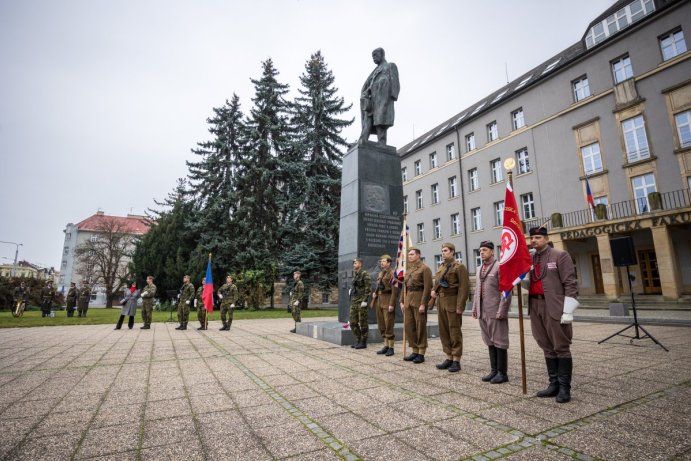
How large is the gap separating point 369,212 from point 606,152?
779 inches

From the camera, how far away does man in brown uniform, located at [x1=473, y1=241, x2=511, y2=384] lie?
460 centimetres

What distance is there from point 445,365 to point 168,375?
4075 millimetres

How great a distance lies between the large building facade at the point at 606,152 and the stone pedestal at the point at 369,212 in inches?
621

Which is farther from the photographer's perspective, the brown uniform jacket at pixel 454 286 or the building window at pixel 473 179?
the building window at pixel 473 179

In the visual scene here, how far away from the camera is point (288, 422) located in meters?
3.13

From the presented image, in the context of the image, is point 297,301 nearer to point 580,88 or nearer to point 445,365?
point 445,365

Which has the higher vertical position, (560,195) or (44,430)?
(560,195)

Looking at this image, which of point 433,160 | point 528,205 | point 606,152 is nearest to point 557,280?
point 606,152

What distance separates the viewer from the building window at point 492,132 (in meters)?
29.5

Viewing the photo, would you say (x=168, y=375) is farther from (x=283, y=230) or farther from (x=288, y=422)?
(x=283, y=230)

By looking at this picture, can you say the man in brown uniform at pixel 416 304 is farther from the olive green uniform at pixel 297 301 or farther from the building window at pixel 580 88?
the building window at pixel 580 88

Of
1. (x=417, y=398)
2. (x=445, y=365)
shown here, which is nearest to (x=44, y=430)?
(x=417, y=398)

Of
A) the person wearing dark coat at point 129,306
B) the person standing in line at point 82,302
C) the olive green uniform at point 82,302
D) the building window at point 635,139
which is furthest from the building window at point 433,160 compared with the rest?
the olive green uniform at point 82,302

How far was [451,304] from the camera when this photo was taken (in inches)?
213
